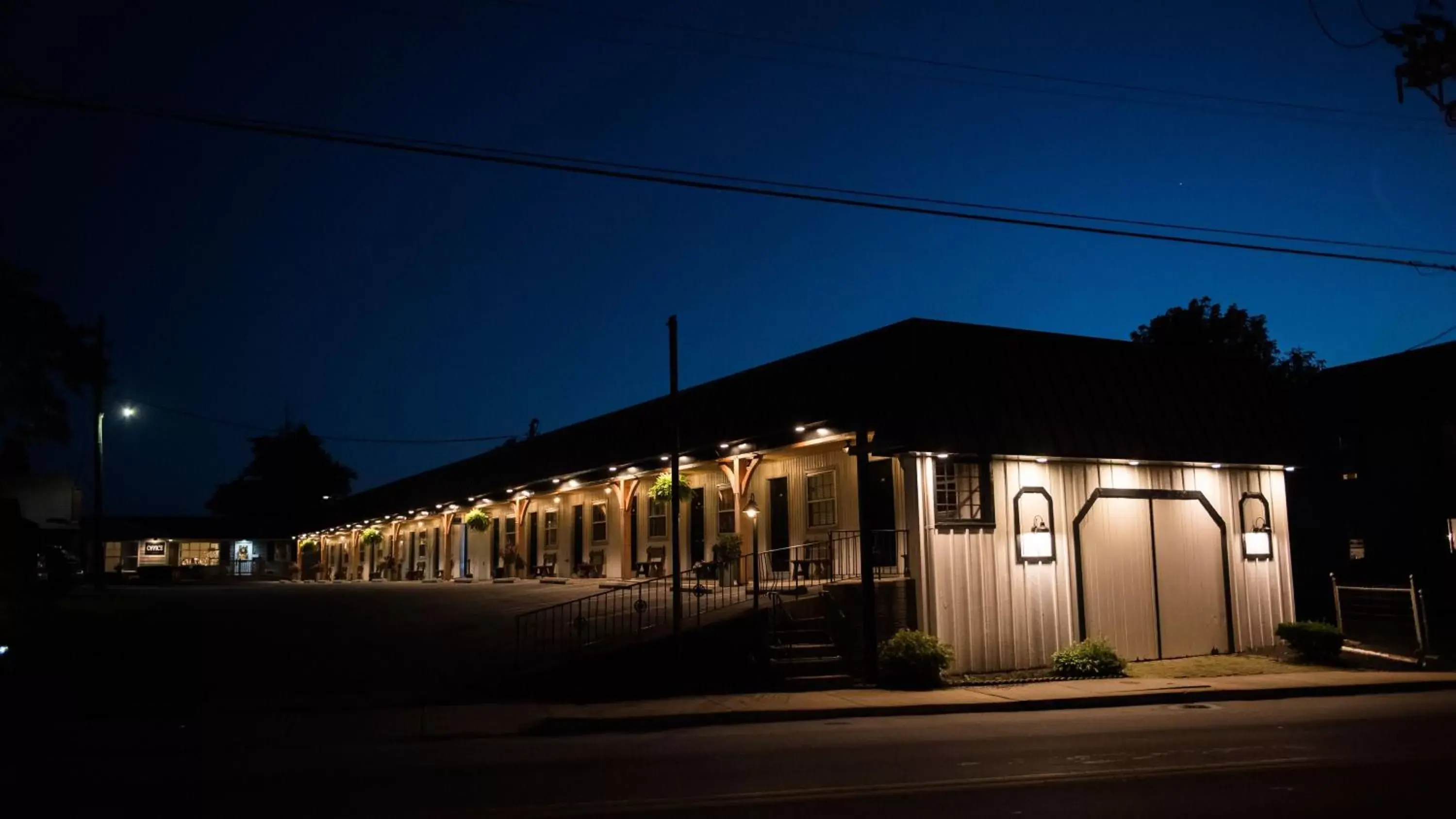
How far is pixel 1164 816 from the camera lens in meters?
7.77

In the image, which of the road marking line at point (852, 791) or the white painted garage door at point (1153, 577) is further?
the white painted garage door at point (1153, 577)

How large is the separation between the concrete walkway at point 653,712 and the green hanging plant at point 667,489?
7.90m

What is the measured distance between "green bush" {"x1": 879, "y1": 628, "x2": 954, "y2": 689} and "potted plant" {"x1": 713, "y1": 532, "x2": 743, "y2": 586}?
560 centimetres

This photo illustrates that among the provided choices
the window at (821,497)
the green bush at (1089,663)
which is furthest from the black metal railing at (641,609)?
the green bush at (1089,663)

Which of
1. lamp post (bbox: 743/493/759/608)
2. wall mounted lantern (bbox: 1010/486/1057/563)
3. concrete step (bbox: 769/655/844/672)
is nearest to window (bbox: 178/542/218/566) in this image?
lamp post (bbox: 743/493/759/608)

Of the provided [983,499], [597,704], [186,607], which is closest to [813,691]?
[597,704]

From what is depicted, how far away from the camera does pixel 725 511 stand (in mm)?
25031

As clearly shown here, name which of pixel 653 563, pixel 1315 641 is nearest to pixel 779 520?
pixel 653 563

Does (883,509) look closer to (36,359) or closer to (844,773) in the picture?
(844,773)

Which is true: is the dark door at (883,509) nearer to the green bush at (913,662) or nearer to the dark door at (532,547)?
the green bush at (913,662)

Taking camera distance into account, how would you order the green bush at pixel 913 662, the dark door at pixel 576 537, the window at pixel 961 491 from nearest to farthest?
the green bush at pixel 913 662, the window at pixel 961 491, the dark door at pixel 576 537

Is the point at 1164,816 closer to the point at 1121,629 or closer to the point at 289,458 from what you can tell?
the point at 1121,629

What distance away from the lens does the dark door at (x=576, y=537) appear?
31375 millimetres

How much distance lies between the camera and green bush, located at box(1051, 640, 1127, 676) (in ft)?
59.8
